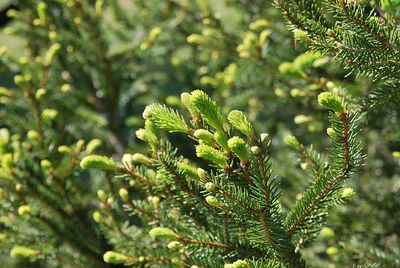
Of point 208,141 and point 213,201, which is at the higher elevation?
point 208,141

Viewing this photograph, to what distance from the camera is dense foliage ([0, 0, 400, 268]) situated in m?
1.44

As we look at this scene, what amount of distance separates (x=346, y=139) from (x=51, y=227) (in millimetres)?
1835

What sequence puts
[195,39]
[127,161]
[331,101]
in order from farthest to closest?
[195,39]
[127,161]
[331,101]

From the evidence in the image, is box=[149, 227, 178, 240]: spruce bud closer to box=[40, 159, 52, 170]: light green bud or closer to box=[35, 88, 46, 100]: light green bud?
box=[40, 159, 52, 170]: light green bud

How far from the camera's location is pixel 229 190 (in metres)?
1.40

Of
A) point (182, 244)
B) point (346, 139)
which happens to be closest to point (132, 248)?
point (182, 244)

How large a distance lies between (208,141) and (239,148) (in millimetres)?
173

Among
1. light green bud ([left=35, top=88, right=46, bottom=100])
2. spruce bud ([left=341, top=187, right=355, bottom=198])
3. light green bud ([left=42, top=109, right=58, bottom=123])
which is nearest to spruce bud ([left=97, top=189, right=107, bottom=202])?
light green bud ([left=42, top=109, right=58, bottom=123])

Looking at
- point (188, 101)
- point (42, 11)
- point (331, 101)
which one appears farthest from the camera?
point (42, 11)

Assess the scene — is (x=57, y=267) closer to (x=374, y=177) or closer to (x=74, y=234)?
(x=74, y=234)

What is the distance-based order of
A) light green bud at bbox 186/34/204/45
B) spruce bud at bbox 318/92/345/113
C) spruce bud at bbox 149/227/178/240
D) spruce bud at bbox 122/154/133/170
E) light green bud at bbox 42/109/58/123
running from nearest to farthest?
spruce bud at bbox 318/92/345/113
spruce bud at bbox 149/227/178/240
spruce bud at bbox 122/154/133/170
light green bud at bbox 42/109/58/123
light green bud at bbox 186/34/204/45

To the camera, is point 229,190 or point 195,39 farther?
point 195,39

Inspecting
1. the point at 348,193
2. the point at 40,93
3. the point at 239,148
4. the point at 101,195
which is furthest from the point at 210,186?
the point at 40,93

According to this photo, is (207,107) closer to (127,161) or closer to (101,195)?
(127,161)
